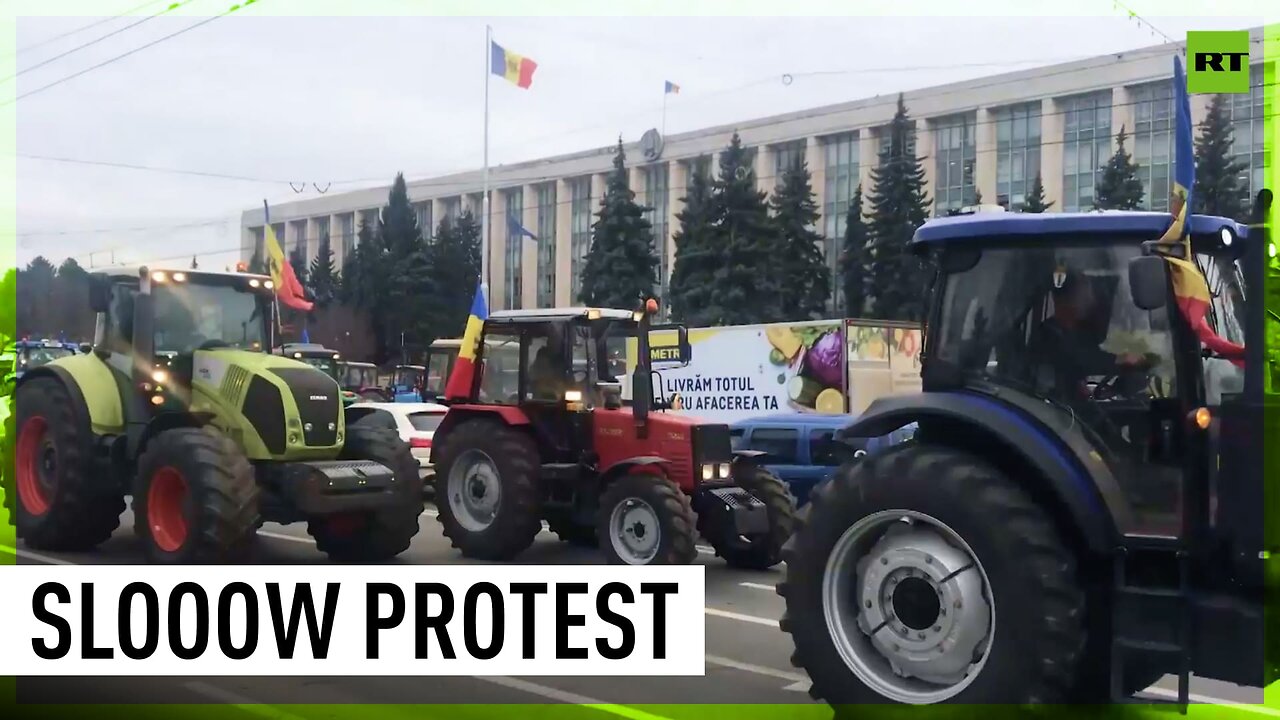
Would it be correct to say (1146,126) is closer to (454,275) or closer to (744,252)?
(454,275)

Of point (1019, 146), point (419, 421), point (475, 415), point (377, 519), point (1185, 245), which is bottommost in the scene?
point (377, 519)

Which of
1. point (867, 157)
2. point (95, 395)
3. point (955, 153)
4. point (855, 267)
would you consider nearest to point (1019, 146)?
point (855, 267)

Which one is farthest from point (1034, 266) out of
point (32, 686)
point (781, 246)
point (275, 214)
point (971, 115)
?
point (781, 246)

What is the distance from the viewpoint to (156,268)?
8.37 m

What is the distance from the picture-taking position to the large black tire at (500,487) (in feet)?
30.9

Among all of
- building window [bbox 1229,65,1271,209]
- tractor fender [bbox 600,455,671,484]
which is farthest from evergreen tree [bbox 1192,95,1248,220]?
tractor fender [bbox 600,455,671,484]

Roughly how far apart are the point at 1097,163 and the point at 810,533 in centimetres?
1203

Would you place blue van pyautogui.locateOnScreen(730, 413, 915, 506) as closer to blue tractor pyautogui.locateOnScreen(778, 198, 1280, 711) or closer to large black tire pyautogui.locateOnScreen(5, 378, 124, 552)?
large black tire pyautogui.locateOnScreen(5, 378, 124, 552)

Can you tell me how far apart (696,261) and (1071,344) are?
18.3m

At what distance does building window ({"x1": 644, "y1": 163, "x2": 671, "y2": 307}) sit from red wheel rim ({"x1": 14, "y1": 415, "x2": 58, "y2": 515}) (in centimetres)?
762

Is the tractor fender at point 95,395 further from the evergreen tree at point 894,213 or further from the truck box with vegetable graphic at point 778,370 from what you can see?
the truck box with vegetable graphic at point 778,370

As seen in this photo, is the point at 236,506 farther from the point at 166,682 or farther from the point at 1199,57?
the point at 1199,57

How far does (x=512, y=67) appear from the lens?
7.96 metres

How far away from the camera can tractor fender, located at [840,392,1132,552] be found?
4.32 metres
